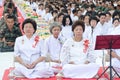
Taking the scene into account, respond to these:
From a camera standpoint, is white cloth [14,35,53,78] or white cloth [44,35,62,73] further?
A: white cloth [44,35,62,73]

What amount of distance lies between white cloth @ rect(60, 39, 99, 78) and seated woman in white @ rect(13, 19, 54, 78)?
37 cm

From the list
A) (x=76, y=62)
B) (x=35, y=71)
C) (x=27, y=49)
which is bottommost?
(x=35, y=71)

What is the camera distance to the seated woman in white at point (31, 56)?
19.1 feet

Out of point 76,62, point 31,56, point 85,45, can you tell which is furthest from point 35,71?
point 85,45

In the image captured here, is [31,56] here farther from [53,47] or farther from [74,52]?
[53,47]

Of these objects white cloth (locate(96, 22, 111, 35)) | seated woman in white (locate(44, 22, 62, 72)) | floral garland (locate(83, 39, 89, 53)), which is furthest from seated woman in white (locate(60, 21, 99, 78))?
white cloth (locate(96, 22, 111, 35))

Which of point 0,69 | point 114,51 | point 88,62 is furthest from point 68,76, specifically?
point 0,69

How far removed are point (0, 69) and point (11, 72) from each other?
920 millimetres

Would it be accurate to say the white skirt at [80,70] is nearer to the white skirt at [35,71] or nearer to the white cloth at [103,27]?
Result: the white skirt at [35,71]

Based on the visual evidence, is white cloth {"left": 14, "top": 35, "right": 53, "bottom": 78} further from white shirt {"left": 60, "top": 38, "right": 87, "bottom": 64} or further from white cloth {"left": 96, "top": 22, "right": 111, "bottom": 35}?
white cloth {"left": 96, "top": 22, "right": 111, "bottom": 35}

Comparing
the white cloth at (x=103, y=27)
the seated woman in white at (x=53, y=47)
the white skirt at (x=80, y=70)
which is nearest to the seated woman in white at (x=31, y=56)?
the white skirt at (x=80, y=70)

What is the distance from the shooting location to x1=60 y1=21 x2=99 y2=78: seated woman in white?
5766mm

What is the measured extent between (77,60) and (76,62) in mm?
42

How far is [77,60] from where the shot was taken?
5.84 meters
